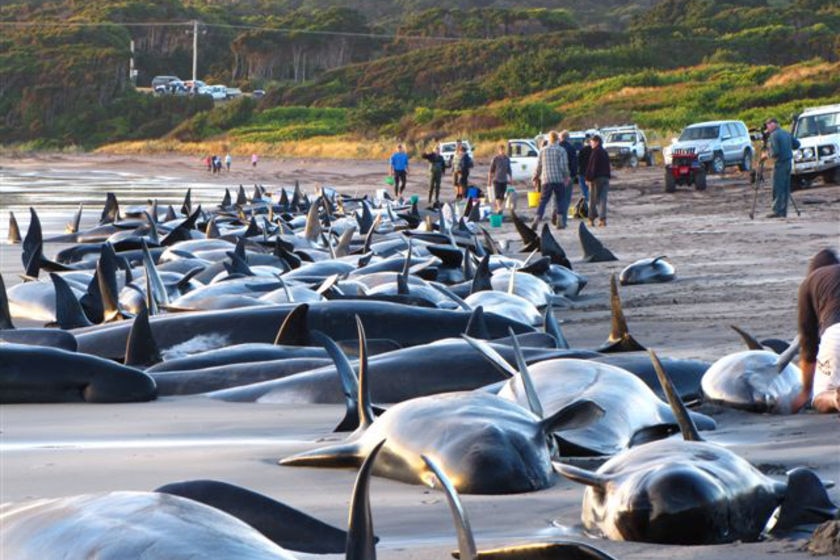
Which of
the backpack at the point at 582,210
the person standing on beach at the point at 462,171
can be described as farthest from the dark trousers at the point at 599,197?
the person standing on beach at the point at 462,171

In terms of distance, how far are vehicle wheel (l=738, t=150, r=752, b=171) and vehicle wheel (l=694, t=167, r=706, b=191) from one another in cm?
528

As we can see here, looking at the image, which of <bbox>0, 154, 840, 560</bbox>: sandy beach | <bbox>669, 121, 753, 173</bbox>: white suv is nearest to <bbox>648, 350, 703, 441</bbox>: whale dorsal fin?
<bbox>0, 154, 840, 560</bbox>: sandy beach

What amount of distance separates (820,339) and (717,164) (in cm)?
3105

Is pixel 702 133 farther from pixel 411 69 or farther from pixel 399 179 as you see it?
pixel 411 69

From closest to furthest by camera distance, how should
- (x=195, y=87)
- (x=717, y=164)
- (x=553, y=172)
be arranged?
(x=553, y=172) → (x=717, y=164) → (x=195, y=87)

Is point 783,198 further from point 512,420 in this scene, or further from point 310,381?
point 512,420

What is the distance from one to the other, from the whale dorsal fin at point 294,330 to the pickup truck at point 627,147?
36.0 metres

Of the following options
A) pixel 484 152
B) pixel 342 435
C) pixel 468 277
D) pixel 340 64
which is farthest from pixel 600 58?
pixel 342 435

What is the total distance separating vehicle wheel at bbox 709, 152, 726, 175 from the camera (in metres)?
36.0

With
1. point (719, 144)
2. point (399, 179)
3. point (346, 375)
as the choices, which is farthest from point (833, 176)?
point (346, 375)

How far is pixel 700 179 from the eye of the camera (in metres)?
32.1

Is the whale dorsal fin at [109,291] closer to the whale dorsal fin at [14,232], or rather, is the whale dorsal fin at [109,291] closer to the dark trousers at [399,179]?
the whale dorsal fin at [14,232]

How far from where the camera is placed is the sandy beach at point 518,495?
3.61 meters

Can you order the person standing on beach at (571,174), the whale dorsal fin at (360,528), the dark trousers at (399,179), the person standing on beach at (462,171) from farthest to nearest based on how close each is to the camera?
the dark trousers at (399,179)
the person standing on beach at (462,171)
the person standing on beach at (571,174)
the whale dorsal fin at (360,528)
